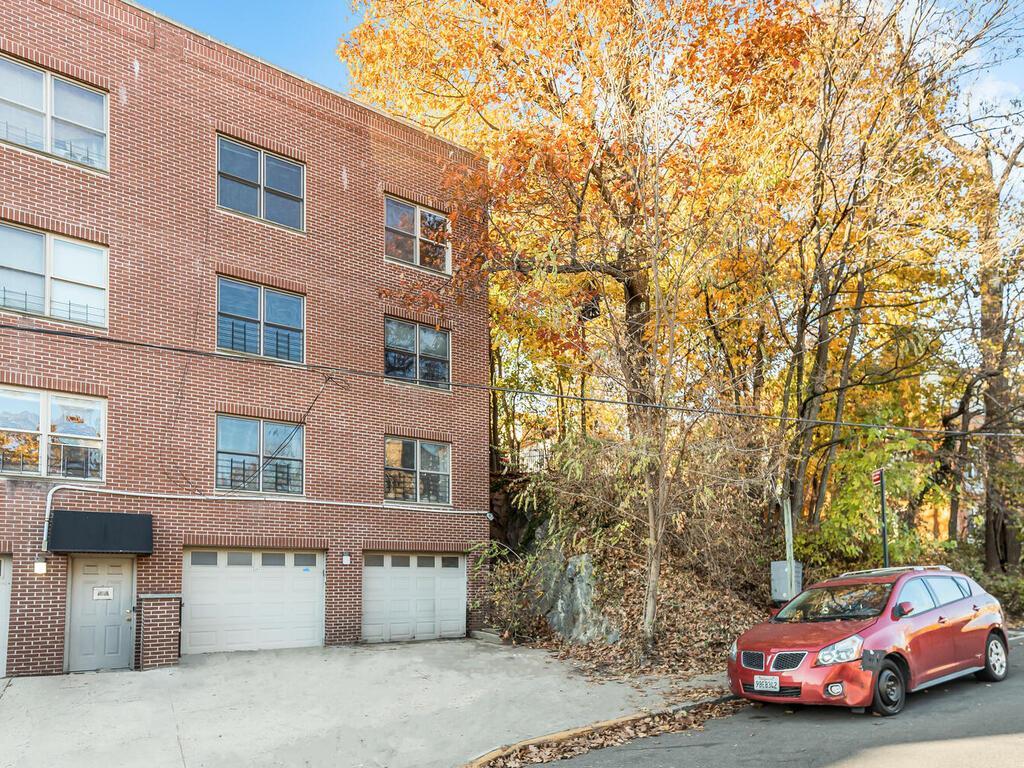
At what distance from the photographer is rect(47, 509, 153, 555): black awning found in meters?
14.2

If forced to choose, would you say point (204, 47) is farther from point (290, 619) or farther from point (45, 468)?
point (290, 619)

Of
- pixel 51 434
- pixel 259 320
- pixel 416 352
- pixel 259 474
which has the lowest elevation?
pixel 259 474

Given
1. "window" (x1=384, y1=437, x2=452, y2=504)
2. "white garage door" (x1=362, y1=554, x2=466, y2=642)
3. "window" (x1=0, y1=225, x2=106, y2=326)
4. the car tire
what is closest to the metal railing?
"window" (x1=0, y1=225, x2=106, y2=326)

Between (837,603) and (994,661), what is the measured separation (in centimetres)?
269

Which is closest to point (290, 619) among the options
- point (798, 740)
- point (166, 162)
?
A: point (166, 162)

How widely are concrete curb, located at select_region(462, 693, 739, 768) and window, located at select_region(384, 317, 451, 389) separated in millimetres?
9650

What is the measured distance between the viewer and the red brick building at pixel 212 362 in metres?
14.8

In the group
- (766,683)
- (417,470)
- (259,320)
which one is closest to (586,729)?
(766,683)

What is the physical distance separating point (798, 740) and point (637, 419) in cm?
717

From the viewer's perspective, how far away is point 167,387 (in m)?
16.2

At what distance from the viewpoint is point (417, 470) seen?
65.5 feet

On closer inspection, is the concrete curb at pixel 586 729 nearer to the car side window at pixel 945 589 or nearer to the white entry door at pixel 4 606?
the car side window at pixel 945 589

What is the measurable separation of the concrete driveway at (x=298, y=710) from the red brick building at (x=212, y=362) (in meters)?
1.61

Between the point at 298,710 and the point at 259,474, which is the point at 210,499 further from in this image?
the point at 298,710
